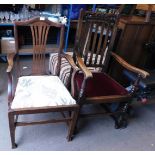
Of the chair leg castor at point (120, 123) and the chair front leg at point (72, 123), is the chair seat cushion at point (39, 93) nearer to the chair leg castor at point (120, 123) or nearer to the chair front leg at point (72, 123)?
the chair front leg at point (72, 123)

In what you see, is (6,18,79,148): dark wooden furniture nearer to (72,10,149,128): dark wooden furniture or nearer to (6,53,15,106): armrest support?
(6,53,15,106): armrest support

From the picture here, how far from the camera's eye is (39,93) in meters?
1.39

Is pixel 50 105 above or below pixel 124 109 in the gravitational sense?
above

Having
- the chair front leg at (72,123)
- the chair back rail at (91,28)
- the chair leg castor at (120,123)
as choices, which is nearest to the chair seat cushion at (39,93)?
the chair front leg at (72,123)

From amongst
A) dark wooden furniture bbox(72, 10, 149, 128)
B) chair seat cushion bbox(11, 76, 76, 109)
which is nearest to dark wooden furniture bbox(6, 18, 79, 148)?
chair seat cushion bbox(11, 76, 76, 109)

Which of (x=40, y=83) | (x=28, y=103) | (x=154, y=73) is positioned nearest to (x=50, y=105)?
(x=28, y=103)

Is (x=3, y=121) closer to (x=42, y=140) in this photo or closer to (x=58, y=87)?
(x=42, y=140)

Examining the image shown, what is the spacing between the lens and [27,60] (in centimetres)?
283

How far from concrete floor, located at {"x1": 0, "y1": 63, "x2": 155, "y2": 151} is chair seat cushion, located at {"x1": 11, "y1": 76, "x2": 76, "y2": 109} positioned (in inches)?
17.2

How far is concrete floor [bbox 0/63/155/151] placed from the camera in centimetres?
156

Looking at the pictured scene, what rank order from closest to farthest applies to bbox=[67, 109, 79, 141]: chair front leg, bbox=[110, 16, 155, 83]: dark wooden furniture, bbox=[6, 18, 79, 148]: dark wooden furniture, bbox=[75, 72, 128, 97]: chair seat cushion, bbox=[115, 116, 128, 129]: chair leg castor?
1. bbox=[6, 18, 79, 148]: dark wooden furniture
2. bbox=[67, 109, 79, 141]: chair front leg
3. bbox=[75, 72, 128, 97]: chair seat cushion
4. bbox=[115, 116, 128, 129]: chair leg castor
5. bbox=[110, 16, 155, 83]: dark wooden furniture

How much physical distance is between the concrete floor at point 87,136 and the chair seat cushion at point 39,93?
437 mm
